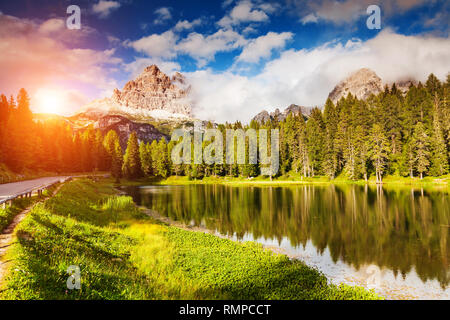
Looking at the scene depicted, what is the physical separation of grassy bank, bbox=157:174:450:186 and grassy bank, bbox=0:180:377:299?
2685 inches

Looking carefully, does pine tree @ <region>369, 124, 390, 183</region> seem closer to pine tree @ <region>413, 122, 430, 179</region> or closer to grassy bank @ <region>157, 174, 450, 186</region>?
grassy bank @ <region>157, 174, 450, 186</region>

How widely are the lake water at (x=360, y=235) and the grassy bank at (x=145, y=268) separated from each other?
2.75 metres

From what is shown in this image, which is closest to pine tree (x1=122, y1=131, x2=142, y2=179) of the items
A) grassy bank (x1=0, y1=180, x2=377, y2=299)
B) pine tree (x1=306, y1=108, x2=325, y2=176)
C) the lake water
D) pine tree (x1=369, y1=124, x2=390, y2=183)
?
the lake water

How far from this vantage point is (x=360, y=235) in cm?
2306

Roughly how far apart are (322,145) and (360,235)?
74249 millimetres

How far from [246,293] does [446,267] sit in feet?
43.5

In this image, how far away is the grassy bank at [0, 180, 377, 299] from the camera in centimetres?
955

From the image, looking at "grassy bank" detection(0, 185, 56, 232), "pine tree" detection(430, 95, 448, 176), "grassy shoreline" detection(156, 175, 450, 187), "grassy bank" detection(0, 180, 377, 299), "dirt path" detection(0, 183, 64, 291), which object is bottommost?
"grassy shoreline" detection(156, 175, 450, 187)

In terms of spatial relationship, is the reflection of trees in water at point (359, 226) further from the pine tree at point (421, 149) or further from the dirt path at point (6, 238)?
the pine tree at point (421, 149)

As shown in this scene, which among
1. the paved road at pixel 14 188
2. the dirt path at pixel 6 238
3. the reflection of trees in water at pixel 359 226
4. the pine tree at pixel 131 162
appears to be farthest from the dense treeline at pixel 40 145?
the dirt path at pixel 6 238

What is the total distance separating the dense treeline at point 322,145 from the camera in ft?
225

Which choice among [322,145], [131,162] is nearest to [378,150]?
[322,145]
